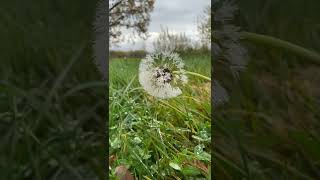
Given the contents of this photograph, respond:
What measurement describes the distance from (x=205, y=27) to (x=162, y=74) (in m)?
0.11

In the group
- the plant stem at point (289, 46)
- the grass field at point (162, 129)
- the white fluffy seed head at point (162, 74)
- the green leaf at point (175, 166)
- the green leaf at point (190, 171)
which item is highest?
the plant stem at point (289, 46)

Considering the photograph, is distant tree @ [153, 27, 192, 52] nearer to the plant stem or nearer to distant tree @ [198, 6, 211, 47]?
distant tree @ [198, 6, 211, 47]

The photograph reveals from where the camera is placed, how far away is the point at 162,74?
68 centimetres

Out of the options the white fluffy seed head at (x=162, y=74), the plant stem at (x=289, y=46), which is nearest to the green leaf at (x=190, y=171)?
the white fluffy seed head at (x=162, y=74)

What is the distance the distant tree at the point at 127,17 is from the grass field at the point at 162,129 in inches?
1.8

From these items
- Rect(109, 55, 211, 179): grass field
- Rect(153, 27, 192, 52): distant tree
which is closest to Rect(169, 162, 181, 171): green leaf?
Rect(109, 55, 211, 179): grass field

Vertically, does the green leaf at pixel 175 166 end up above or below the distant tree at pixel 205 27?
below

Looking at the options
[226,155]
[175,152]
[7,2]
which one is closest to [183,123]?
[175,152]

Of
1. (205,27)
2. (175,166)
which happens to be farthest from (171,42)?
(175,166)

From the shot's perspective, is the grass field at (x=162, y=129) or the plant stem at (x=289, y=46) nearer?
the plant stem at (x=289, y=46)

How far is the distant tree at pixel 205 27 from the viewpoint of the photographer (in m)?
0.73

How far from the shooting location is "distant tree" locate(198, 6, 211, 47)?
2.40ft

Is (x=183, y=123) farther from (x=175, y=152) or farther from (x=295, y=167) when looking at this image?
(x=295, y=167)

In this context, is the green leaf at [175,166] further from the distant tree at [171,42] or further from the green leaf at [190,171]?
the distant tree at [171,42]
